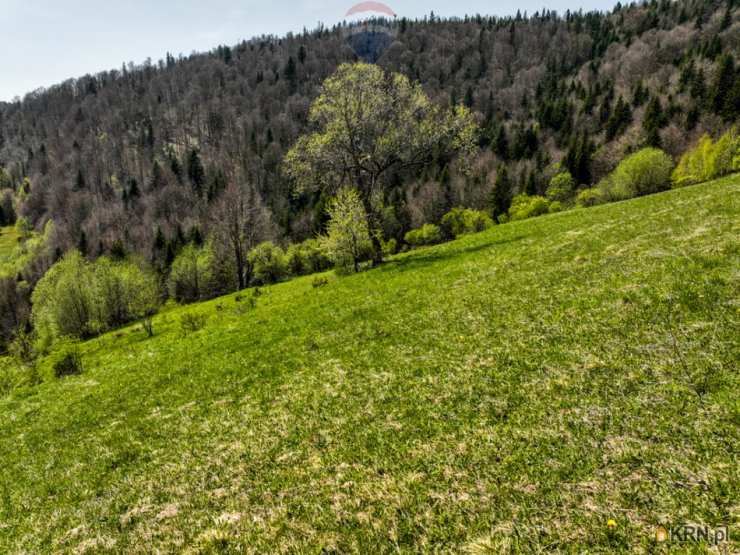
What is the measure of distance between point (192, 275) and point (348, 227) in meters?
75.5

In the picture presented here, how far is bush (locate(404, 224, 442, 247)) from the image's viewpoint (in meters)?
114

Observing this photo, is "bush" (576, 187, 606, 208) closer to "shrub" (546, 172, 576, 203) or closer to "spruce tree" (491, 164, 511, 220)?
"shrub" (546, 172, 576, 203)

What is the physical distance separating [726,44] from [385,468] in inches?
10288

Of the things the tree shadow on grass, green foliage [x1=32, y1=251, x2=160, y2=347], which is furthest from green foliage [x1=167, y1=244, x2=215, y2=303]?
the tree shadow on grass

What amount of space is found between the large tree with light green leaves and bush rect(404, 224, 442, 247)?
73329 mm

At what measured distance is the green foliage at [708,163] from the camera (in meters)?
84.2

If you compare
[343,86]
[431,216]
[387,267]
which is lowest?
[431,216]

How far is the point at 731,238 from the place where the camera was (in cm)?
1485

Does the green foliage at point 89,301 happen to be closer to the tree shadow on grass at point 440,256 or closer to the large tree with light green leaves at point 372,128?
the large tree with light green leaves at point 372,128

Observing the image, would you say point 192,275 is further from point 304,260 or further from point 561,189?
point 561,189

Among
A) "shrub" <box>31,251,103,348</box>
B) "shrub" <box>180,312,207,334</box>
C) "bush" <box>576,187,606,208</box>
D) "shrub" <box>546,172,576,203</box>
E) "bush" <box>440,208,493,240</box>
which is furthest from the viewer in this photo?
"shrub" <box>546,172,576,203</box>

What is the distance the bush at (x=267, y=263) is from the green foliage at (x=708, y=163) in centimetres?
9709

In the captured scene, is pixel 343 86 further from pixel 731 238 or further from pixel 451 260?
pixel 731 238

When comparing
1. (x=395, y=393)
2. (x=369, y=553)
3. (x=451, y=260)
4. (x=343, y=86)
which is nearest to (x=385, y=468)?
(x=369, y=553)
